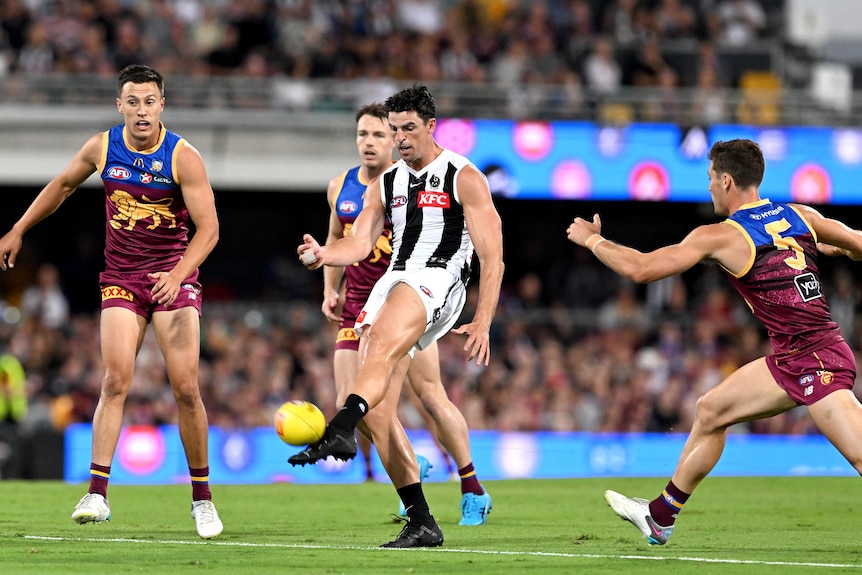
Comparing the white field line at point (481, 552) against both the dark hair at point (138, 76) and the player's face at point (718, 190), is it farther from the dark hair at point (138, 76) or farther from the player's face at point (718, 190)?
the dark hair at point (138, 76)

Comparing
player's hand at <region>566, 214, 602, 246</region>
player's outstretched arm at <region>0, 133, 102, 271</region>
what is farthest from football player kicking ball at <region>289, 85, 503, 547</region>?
player's outstretched arm at <region>0, 133, 102, 271</region>

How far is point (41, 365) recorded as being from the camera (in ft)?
59.6

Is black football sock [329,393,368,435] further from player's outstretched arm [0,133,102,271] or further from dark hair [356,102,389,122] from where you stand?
dark hair [356,102,389,122]

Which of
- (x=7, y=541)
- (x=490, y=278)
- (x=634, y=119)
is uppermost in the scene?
(x=634, y=119)

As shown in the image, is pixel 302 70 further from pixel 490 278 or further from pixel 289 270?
pixel 490 278

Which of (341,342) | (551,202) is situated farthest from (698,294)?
(341,342)

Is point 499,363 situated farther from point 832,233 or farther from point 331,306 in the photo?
point 832,233

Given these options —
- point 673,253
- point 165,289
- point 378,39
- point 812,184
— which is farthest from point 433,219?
point 378,39

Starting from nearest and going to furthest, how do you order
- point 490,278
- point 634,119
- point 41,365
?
1. point 490,278
2. point 41,365
3. point 634,119

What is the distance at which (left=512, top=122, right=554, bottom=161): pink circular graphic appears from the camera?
66.0 ft

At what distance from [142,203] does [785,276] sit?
3752mm

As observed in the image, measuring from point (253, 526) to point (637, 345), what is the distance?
40.8ft

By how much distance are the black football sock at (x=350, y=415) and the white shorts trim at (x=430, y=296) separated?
57 centimetres

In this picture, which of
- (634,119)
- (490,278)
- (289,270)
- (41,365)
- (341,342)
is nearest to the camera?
(490,278)
